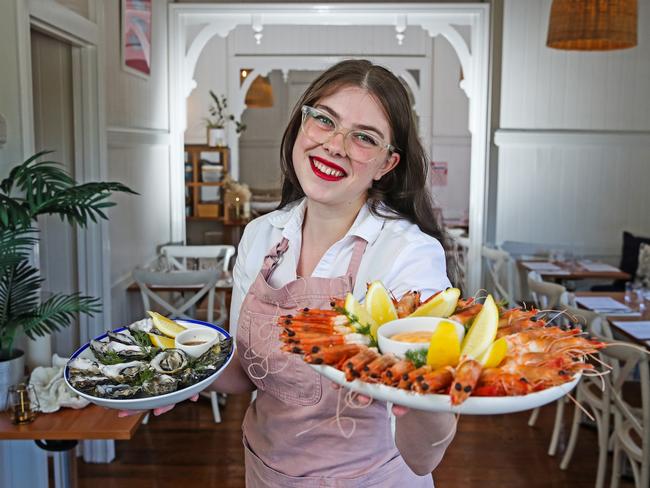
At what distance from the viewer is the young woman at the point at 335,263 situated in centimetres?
158

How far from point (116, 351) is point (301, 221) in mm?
546

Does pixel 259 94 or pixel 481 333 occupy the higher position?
pixel 259 94

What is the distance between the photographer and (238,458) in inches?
165

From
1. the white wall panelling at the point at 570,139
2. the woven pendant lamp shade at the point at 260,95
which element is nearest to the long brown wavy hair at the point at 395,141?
the white wall panelling at the point at 570,139

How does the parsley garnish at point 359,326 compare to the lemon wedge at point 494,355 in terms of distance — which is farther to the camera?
the parsley garnish at point 359,326

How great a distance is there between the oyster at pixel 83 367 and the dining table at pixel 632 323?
2.69 m

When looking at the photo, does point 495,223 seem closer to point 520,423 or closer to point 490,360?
point 520,423

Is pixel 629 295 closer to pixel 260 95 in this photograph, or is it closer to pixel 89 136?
pixel 89 136

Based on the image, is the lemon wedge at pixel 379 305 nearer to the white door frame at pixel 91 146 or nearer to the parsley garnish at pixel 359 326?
the parsley garnish at pixel 359 326

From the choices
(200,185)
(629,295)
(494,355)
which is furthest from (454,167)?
(494,355)

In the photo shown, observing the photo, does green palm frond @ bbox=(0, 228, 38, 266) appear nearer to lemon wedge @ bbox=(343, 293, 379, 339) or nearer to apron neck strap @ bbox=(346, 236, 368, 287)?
apron neck strap @ bbox=(346, 236, 368, 287)

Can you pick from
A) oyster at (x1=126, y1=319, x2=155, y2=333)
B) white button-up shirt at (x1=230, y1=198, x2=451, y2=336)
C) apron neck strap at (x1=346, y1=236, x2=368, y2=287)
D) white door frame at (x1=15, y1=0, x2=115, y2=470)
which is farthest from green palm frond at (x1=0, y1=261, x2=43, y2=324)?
apron neck strap at (x1=346, y1=236, x2=368, y2=287)

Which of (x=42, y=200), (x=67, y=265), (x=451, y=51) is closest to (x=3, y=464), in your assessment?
(x=42, y=200)

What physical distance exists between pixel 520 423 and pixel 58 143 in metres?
3.18
